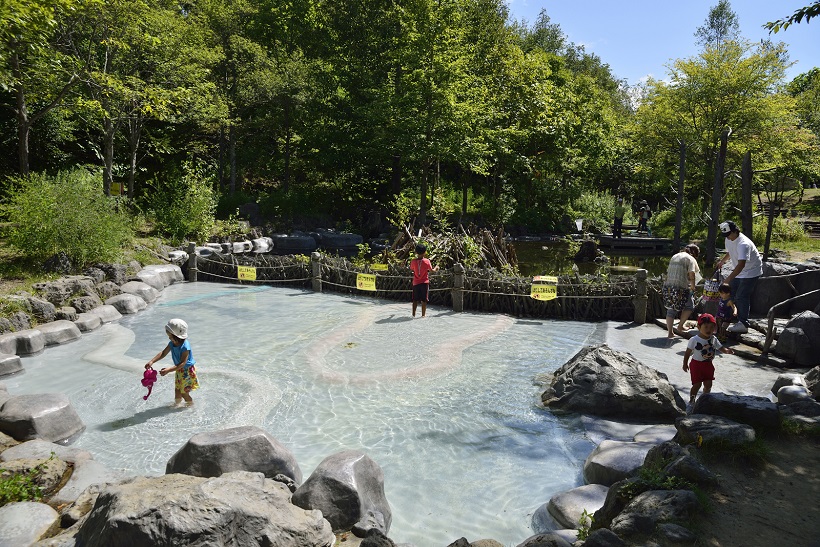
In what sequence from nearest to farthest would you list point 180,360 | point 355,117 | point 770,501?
point 770,501 → point 180,360 → point 355,117

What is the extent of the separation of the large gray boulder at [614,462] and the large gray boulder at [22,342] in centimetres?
906

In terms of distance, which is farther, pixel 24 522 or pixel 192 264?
pixel 192 264

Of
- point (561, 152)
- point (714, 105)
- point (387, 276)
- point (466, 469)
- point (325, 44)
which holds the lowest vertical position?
point (466, 469)

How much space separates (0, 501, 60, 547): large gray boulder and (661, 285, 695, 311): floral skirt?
9562 mm

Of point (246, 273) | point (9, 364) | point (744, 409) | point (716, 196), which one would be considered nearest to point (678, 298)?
point (744, 409)

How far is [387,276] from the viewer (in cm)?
1401

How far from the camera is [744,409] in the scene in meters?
5.32

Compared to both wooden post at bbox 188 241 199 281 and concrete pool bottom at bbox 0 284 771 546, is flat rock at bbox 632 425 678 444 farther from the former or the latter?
wooden post at bbox 188 241 199 281

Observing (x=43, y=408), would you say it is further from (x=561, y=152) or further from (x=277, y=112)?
(x=561, y=152)

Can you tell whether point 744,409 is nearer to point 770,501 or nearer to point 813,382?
point 770,501

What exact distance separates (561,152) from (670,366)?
2183 cm

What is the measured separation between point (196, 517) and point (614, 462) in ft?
12.4

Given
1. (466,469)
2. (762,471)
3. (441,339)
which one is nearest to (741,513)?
(762,471)

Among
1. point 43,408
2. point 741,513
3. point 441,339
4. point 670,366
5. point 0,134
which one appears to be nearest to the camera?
point 741,513
